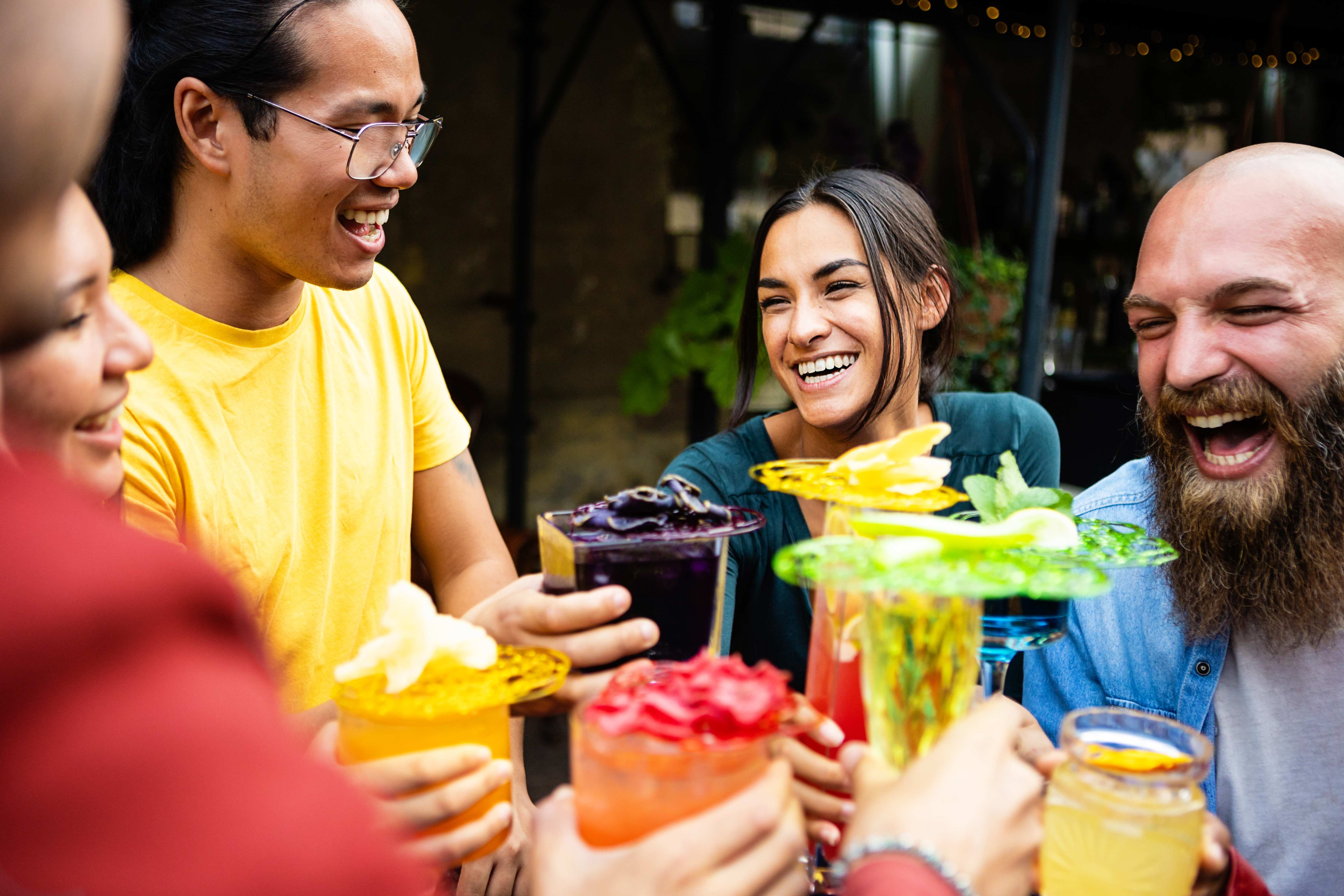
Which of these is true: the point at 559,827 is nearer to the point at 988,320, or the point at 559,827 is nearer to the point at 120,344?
the point at 120,344

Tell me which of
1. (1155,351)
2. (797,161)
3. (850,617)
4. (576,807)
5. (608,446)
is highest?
(797,161)

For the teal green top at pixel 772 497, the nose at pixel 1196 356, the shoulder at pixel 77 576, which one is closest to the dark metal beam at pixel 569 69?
the teal green top at pixel 772 497

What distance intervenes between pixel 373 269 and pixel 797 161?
526cm

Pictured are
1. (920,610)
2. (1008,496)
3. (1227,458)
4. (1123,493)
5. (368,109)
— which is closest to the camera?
(920,610)

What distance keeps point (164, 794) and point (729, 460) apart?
1.80 metres

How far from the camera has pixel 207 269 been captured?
1868 mm

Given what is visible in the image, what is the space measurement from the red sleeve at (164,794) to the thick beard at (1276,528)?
1619 mm

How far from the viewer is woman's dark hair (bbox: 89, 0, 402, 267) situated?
1791 millimetres

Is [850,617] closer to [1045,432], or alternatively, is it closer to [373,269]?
[373,269]

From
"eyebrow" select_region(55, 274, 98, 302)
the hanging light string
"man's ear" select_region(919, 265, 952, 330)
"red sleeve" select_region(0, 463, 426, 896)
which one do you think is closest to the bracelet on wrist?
"red sleeve" select_region(0, 463, 426, 896)

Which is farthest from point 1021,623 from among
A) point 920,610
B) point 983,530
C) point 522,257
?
point 522,257

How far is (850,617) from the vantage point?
1.24 m

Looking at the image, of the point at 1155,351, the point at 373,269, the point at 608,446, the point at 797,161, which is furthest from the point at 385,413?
the point at 797,161

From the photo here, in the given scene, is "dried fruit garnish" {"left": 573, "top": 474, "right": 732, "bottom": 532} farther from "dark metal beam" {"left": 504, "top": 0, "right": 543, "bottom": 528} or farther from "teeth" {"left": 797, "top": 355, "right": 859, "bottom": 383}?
"dark metal beam" {"left": 504, "top": 0, "right": 543, "bottom": 528}
